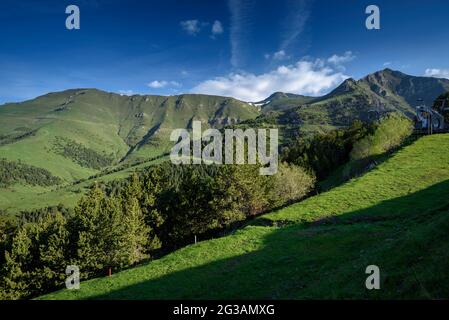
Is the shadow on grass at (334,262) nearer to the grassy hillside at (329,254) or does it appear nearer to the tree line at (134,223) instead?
the grassy hillside at (329,254)

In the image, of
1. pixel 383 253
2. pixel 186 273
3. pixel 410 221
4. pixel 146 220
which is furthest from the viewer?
pixel 146 220

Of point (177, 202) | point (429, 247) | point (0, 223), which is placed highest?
point (429, 247)

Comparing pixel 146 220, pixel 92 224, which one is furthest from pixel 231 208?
pixel 92 224

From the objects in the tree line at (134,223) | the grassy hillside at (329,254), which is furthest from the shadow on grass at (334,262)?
the tree line at (134,223)

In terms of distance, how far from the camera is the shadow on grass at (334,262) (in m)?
17.6

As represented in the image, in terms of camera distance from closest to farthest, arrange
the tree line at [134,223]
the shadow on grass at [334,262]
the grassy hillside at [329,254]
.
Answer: the shadow on grass at [334,262], the grassy hillside at [329,254], the tree line at [134,223]

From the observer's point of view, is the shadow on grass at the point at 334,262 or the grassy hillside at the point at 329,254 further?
the grassy hillside at the point at 329,254

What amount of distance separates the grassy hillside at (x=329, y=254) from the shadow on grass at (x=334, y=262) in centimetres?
6

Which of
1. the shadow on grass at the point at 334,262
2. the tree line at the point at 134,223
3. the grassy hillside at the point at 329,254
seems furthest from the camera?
the tree line at the point at 134,223

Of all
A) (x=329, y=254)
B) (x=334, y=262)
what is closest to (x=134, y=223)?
(x=329, y=254)
